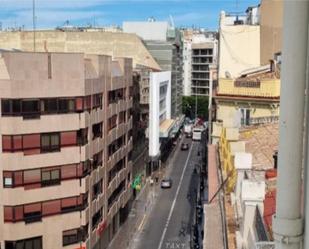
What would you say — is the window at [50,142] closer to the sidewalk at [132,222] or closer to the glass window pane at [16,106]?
the glass window pane at [16,106]

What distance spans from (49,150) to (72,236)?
20.6 feet

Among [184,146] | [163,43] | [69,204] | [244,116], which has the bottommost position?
[184,146]

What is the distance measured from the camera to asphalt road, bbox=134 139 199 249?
5156 centimetres

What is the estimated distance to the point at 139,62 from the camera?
87188mm

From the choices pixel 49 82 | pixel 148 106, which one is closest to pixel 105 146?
pixel 49 82

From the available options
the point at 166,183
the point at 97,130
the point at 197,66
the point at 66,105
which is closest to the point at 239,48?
the point at 97,130

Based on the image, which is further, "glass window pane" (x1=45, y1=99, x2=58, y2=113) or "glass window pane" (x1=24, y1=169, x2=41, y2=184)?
"glass window pane" (x1=45, y1=99, x2=58, y2=113)

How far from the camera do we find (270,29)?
50.3m

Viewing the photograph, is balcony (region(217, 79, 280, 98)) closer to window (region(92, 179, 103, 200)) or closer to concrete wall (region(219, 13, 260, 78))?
window (region(92, 179, 103, 200))

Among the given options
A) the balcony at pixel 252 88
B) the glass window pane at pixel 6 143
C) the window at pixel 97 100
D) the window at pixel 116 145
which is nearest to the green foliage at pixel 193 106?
the window at pixel 116 145

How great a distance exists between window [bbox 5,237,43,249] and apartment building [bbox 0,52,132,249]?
0.21 feet

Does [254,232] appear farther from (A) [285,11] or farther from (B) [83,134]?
(B) [83,134]

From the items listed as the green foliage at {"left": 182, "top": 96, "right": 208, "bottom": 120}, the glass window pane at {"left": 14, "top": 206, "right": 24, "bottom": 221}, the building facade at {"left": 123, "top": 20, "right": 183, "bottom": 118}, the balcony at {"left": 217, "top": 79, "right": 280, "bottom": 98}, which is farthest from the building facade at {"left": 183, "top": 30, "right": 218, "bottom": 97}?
the glass window pane at {"left": 14, "top": 206, "right": 24, "bottom": 221}

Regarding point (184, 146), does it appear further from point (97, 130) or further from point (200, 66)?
point (97, 130)
